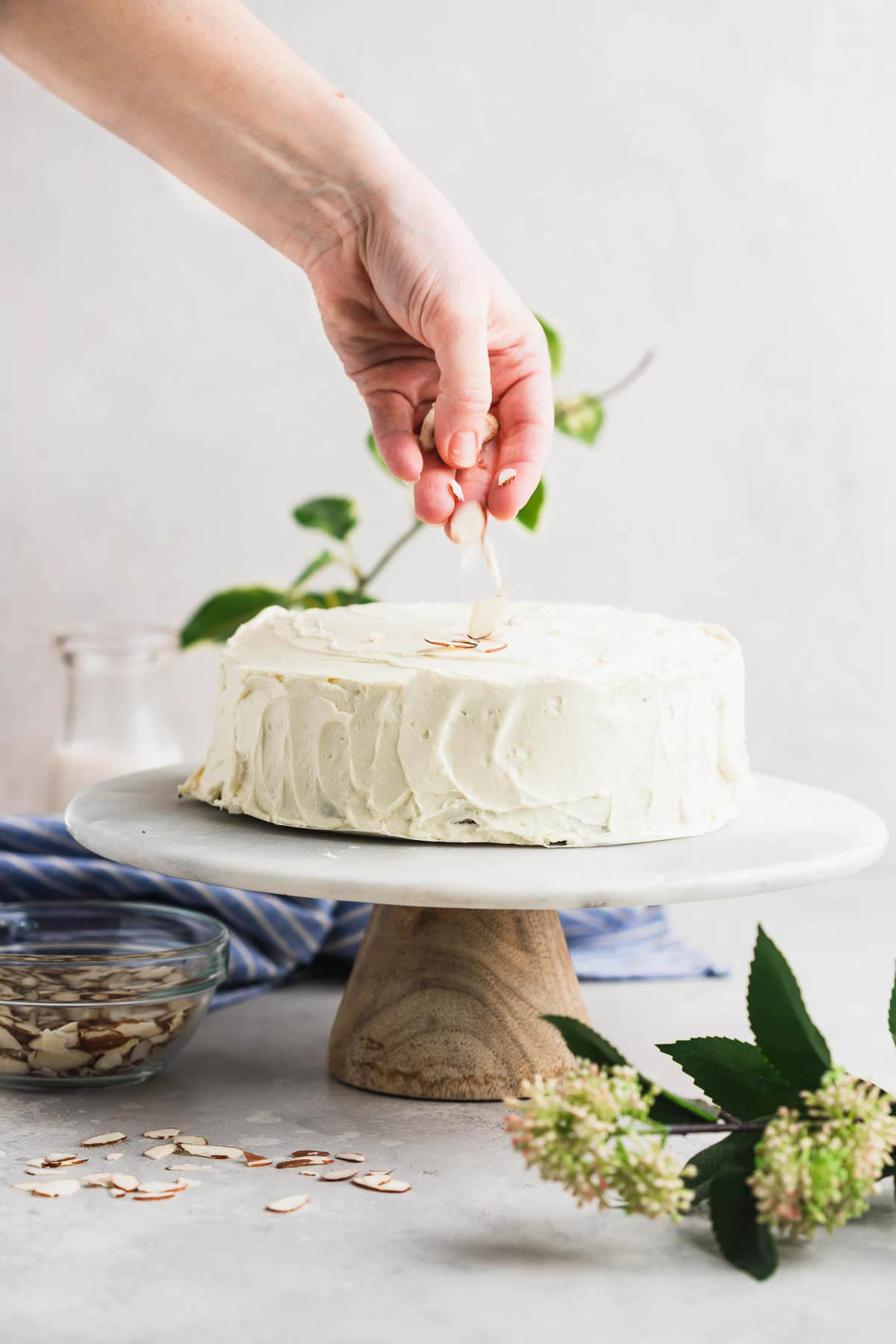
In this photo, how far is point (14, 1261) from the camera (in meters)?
0.88

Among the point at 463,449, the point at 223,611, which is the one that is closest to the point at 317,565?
the point at 223,611

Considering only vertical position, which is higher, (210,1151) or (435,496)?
(435,496)

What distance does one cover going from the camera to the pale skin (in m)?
1.29

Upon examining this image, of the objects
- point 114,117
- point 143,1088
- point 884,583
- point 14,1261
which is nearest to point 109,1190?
point 14,1261

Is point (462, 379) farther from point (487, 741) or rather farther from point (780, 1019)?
point (780, 1019)

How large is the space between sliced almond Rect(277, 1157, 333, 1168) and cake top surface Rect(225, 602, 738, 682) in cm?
34

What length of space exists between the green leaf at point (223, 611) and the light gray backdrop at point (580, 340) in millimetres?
359

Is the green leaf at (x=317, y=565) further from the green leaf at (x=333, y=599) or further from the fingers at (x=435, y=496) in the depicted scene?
the fingers at (x=435, y=496)

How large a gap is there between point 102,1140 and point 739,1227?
0.47 meters

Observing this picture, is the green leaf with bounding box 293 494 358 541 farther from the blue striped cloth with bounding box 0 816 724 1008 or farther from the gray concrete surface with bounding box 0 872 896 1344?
the gray concrete surface with bounding box 0 872 896 1344

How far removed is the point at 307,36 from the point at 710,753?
57.6 inches

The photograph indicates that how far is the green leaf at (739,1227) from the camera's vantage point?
2.79 ft

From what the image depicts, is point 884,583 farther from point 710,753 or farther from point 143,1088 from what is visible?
point 143,1088

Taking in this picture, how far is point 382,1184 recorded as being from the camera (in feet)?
3.30
